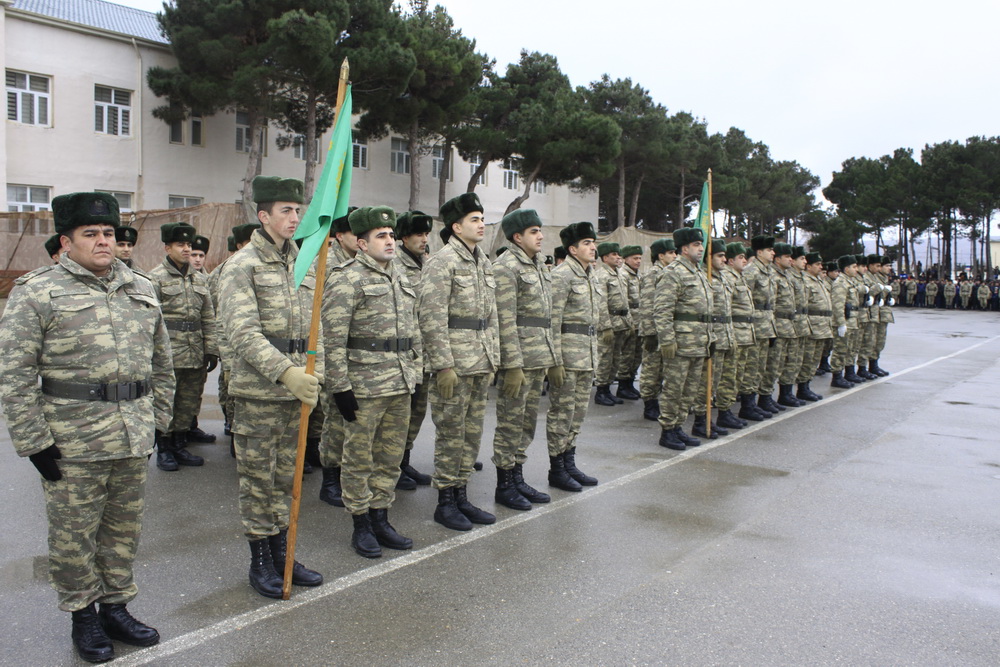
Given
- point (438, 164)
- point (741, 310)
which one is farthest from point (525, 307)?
point (438, 164)

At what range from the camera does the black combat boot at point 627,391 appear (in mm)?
10625

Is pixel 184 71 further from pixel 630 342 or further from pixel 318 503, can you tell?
pixel 318 503

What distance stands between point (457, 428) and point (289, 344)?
1.43 m

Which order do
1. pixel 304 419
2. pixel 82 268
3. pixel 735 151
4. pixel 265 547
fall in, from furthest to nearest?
pixel 735 151
pixel 265 547
pixel 304 419
pixel 82 268

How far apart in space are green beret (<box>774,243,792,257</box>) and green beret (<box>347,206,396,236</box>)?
6.99 meters

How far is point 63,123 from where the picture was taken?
24719 mm

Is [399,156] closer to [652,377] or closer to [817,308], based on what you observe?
[817,308]

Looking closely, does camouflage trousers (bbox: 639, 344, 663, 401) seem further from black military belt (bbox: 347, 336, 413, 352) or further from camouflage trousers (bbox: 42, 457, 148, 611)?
camouflage trousers (bbox: 42, 457, 148, 611)

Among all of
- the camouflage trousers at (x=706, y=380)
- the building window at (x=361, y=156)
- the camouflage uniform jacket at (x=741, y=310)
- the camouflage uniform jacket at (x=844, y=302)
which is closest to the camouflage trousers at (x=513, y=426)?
the camouflage trousers at (x=706, y=380)

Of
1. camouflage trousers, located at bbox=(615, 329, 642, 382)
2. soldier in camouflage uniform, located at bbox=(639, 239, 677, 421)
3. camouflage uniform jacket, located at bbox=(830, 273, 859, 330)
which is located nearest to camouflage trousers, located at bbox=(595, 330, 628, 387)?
camouflage trousers, located at bbox=(615, 329, 642, 382)

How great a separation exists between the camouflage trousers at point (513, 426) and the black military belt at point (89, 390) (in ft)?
8.79

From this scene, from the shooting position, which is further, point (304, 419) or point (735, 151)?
point (735, 151)

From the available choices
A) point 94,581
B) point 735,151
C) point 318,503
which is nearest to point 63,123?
point 318,503

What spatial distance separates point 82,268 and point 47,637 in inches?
65.4
